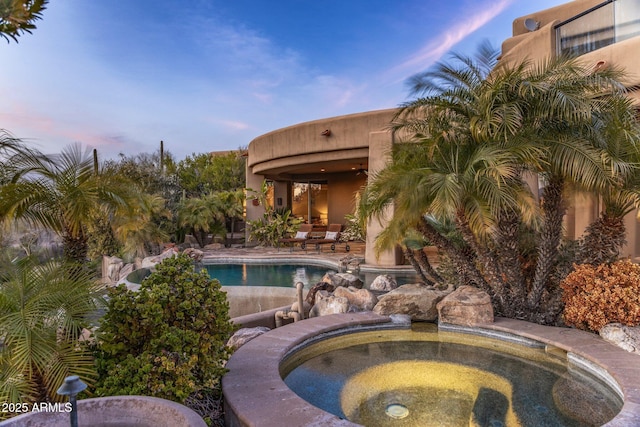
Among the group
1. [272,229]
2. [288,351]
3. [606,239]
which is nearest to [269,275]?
[272,229]

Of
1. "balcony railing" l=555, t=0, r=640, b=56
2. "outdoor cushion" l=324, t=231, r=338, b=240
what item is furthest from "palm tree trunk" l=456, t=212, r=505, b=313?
"outdoor cushion" l=324, t=231, r=338, b=240

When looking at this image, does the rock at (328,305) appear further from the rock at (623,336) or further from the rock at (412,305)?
the rock at (623,336)

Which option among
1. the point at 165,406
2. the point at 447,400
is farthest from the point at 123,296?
the point at 447,400

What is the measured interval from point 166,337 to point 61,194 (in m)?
2.55

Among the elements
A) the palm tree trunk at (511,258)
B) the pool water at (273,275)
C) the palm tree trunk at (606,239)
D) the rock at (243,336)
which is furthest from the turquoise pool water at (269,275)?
the palm tree trunk at (606,239)

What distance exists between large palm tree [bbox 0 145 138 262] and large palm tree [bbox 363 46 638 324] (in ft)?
15.2

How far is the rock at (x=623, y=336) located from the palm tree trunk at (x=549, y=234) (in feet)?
4.21

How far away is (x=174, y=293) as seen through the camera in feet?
14.6

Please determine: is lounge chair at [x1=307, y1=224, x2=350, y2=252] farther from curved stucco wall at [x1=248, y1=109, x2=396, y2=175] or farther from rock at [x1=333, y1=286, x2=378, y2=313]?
rock at [x1=333, y1=286, x2=378, y2=313]

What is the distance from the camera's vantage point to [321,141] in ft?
56.0

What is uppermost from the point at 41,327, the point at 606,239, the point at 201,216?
the point at 201,216

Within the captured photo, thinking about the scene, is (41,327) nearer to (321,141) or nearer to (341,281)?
(341,281)

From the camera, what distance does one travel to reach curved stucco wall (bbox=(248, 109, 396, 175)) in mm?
15711

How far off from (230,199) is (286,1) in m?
10.8
